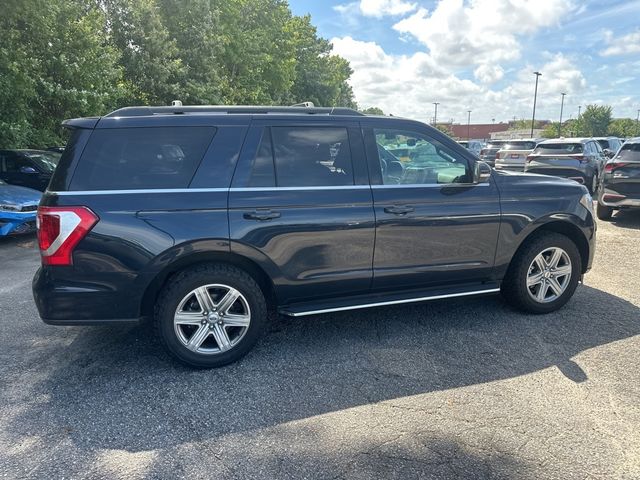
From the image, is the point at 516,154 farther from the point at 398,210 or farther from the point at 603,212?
the point at 398,210

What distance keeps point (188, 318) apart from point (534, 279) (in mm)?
3127

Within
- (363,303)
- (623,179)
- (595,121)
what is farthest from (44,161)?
(595,121)

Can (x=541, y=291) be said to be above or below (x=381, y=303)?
below

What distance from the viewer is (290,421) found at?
2770 millimetres

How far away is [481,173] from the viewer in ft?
12.7

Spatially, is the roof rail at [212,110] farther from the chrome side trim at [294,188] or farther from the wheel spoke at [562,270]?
the wheel spoke at [562,270]

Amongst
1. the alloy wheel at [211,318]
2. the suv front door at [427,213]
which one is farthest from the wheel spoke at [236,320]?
the suv front door at [427,213]

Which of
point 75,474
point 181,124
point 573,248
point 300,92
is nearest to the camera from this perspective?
point 75,474

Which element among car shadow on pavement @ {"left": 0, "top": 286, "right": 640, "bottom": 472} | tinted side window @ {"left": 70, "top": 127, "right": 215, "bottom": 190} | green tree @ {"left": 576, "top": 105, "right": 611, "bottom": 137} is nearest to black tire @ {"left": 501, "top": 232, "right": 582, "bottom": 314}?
car shadow on pavement @ {"left": 0, "top": 286, "right": 640, "bottom": 472}

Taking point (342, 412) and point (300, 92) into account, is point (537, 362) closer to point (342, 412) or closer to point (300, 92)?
point (342, 412)

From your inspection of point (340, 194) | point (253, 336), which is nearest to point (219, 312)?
point (253, 336)

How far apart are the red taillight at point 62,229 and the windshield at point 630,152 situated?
9.08 m

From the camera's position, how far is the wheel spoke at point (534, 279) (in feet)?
13.8

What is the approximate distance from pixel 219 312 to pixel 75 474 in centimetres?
134
